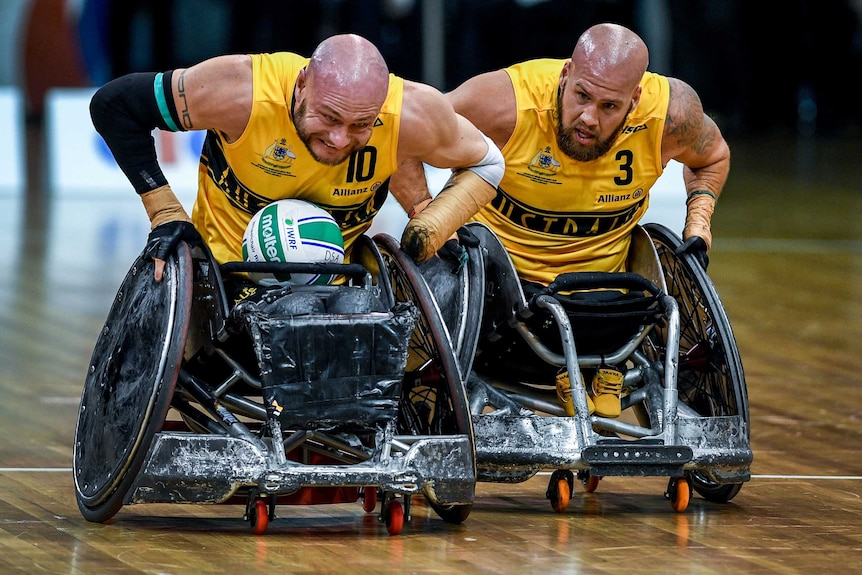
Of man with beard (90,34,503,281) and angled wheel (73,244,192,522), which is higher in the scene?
man with beard (90,34,503,281)

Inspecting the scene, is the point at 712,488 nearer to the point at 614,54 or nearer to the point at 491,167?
the point at 491,167

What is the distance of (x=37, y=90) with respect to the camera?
21031 millimetres

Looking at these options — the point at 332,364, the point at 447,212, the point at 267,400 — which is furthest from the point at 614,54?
the point at 267,400

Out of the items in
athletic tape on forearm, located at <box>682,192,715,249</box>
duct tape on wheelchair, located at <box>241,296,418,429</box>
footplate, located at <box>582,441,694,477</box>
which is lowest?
footplate, located at <box>582,441,694,477</box>

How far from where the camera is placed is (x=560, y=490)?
4.92 m

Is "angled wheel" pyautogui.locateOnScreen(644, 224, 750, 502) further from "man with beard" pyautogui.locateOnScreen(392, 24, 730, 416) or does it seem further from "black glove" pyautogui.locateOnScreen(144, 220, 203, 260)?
"black glove" pyautogui.locateOnScreen(144, 220, 203, 260)

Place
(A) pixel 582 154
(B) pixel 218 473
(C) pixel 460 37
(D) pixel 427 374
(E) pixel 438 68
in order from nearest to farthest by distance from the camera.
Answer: (B) pixel 218 473 < (D) pixel 427 374 < (A) pixel 582 154 < (E) pixel 438 68 < (C) pixel 460 37

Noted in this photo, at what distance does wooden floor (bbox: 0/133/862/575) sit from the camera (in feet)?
13.8

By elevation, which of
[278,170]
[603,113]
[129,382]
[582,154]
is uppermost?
[603,113]

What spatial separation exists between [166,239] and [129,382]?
424 mm

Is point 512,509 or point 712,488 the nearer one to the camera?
point 512,509

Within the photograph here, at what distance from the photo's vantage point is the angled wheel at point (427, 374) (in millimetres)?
4527

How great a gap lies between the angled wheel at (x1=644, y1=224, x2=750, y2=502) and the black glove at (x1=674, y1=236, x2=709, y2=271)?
0.02m

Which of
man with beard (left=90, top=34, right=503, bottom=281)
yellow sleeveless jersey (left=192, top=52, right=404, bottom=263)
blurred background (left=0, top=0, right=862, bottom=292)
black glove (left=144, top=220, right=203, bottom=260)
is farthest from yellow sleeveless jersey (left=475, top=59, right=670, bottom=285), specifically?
blurred background (left=0, top=0, right=862, bottom=292)
